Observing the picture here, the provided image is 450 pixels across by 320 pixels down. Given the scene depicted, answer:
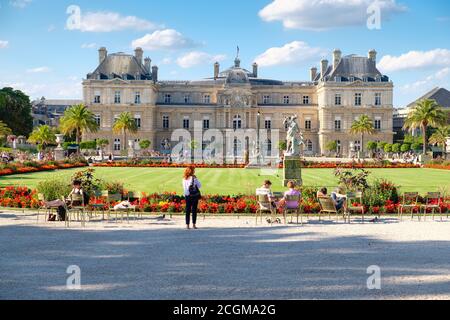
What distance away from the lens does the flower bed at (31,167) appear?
34844 millimetres

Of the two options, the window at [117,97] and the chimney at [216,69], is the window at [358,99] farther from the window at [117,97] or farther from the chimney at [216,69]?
the window at [117,97]

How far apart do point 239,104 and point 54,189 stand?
6689cm

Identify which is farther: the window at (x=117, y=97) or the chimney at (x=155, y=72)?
the chimney at (x=155, y=72)

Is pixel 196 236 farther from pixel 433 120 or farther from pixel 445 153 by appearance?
pixel 433 120

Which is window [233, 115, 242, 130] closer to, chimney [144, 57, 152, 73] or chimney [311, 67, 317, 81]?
chimney [144, 57, 152, 73]

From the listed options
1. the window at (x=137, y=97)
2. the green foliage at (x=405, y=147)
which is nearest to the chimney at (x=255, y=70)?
the window at (x=137, y=97)

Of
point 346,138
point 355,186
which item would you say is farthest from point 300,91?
point 355,186

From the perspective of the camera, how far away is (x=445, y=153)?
2232 inches

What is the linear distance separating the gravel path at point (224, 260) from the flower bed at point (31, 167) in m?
21.0

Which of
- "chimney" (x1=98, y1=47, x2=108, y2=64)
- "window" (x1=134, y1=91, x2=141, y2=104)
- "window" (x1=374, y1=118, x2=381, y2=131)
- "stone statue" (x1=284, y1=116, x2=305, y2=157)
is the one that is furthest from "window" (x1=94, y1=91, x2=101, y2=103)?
"stone statue" (x1=284, y1=116, x2=305, y2=157)

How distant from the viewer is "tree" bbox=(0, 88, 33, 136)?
73125 millimetres

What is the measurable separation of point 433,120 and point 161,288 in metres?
58.0

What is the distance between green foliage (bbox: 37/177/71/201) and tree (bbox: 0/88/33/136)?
56.5 meters
